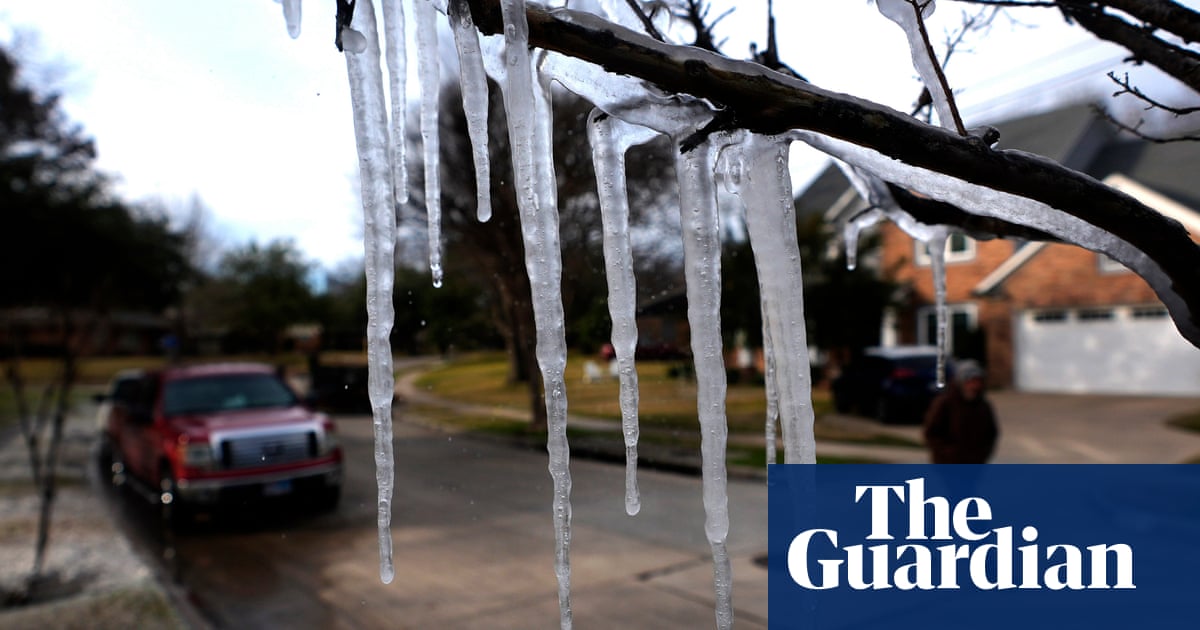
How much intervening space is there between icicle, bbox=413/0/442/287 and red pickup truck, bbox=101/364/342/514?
19.4 feet

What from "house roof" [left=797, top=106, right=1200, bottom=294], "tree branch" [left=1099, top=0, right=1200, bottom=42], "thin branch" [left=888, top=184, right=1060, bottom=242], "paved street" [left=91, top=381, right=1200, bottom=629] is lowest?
"paved street" [left=91, top=381, right=1200, bottom=629]

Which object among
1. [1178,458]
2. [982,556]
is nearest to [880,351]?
[1178,458]

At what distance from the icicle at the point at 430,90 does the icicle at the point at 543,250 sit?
269 millimetres

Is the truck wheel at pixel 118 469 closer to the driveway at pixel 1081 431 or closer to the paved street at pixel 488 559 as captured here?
the paved street at pixel 488 559

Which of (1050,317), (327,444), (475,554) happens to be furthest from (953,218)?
(1050,317)

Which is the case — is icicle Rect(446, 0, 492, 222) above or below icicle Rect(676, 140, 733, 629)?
above

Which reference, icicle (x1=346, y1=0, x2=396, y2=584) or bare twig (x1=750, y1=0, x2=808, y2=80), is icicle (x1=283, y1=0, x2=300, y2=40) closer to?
icicle (x1=346, y1=0, x2=396, y2=584)

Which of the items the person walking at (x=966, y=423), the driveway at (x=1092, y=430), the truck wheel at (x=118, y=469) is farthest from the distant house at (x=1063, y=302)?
the truck wheel at (x=118, y=469)

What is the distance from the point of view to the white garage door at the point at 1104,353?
16.7 m

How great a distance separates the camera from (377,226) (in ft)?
6.24

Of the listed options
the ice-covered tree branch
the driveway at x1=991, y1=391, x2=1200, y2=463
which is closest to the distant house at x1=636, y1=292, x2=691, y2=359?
the ice-covered tree branch

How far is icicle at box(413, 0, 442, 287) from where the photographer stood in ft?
6.63

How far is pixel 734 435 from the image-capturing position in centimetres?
590

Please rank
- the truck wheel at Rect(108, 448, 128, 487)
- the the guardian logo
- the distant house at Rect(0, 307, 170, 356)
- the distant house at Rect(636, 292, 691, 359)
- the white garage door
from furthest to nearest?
the white garage door, the truck wheel at Rect(108, 448, 128, 487), the distant house at Rect(0, 307, 170, 356), the distant house at Rect(636, 292, 691, 359), the the guardian logo
